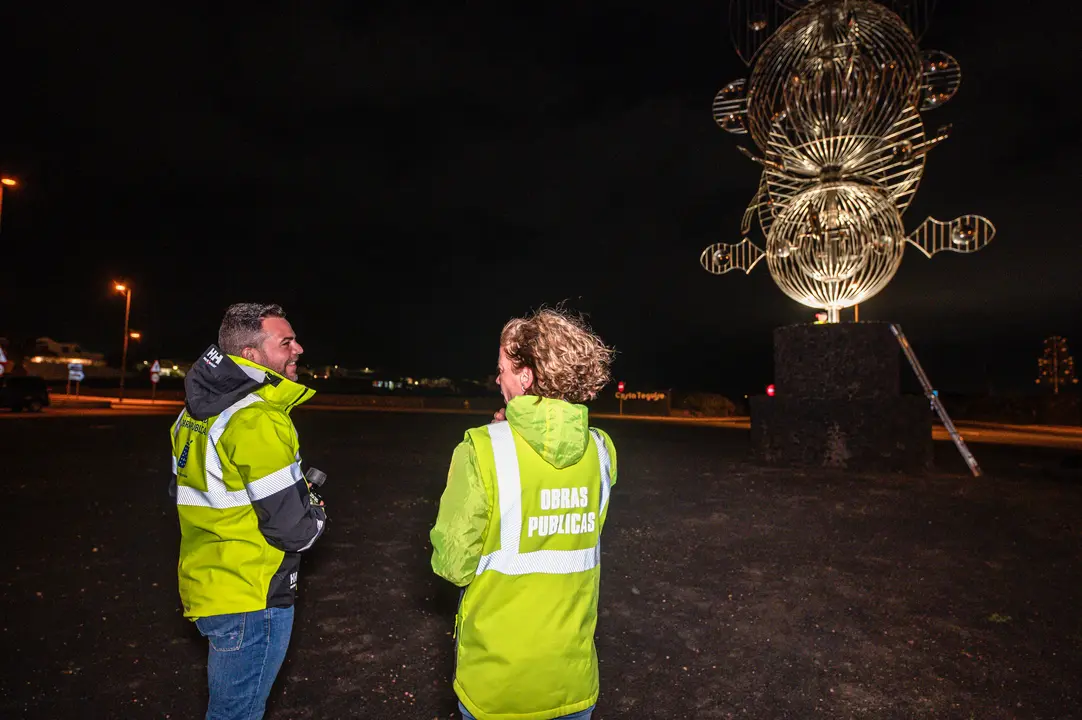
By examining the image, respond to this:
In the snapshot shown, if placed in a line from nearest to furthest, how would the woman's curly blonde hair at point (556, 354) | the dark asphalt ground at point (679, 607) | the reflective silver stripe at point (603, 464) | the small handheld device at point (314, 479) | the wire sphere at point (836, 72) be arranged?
the woman's curly blonde hair at point (556, 354) → the reflective silver stripe at point (603, 464) → the small handheld device at point (314, 479) → the dark asphalt ground at point (679, 607) → the wire sphere at point (836, 72)

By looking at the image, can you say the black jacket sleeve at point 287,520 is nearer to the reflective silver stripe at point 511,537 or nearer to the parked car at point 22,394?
the reflective silver stripe at point 511,537

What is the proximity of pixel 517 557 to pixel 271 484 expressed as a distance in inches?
35.0

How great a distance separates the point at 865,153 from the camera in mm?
10320

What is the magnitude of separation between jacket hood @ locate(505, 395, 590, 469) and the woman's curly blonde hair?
0.09 metres

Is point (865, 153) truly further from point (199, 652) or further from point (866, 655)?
point (199, 652)

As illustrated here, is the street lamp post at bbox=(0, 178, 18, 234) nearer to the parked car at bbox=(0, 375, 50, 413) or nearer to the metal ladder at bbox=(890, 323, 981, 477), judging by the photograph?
the parked car at bbox=(0, 375, 50, 413)

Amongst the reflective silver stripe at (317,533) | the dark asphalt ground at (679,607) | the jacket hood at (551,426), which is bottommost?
the dark asphalt ground at (679,607)

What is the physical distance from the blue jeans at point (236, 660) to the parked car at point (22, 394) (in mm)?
29607

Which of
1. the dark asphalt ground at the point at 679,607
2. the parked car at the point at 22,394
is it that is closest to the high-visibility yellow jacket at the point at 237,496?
the dark asphalt ground at the point at 679,607

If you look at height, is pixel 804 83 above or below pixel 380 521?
above

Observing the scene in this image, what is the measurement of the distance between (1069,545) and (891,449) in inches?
161

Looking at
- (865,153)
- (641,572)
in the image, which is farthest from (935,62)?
(641,572)

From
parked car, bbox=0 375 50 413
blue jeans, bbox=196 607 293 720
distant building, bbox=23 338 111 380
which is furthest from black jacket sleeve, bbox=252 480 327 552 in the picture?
distant building, bbox=23 338 111 380

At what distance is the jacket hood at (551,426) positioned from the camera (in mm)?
1722
